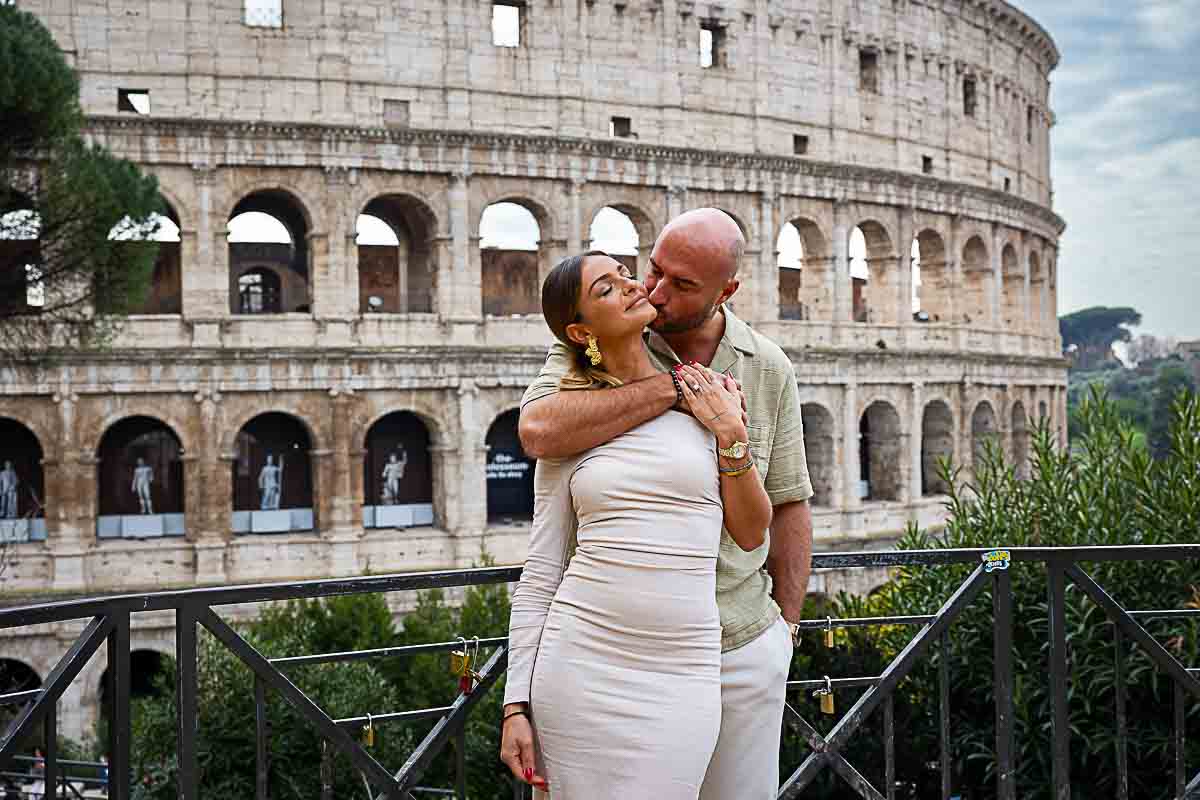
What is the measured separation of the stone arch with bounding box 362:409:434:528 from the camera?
20859 millimetres

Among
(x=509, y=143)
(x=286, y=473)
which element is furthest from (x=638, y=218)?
(x=286, y=473)

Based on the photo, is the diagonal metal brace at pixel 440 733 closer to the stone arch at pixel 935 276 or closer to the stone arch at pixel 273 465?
the stone arch at pixel 273 465

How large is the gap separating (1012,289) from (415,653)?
2639 centimetres

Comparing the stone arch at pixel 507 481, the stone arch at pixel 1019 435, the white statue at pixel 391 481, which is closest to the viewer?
the white statue at pixel 391 481

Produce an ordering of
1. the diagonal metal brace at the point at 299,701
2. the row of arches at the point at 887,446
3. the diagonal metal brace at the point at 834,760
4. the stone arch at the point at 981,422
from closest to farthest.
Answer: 1. the diagonal metal brace at the point at 299,701
2. the diagonal metal brace at the point at 834,760
3. the row of arches at the point at 887,446
4. the stone arch at the point at 981,422

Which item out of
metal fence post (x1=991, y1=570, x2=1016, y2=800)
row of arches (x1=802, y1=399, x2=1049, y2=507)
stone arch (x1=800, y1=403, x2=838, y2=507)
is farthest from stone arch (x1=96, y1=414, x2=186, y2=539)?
Result: metal fence post (x1=991, y1=570, x2=1016, y2=800)

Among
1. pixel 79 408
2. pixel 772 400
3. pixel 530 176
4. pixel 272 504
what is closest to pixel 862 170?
pixel 530 176

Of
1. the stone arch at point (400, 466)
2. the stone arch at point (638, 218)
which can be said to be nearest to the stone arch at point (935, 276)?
the stone arch at point (638, 218)

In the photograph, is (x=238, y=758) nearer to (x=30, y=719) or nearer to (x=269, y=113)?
(x=30, y=719)

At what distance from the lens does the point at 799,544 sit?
311cm

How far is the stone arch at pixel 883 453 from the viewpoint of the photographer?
23.9 metres

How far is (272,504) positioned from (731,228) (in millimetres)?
18442

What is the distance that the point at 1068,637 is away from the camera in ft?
23.1

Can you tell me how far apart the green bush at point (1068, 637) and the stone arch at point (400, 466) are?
11.6 metres
